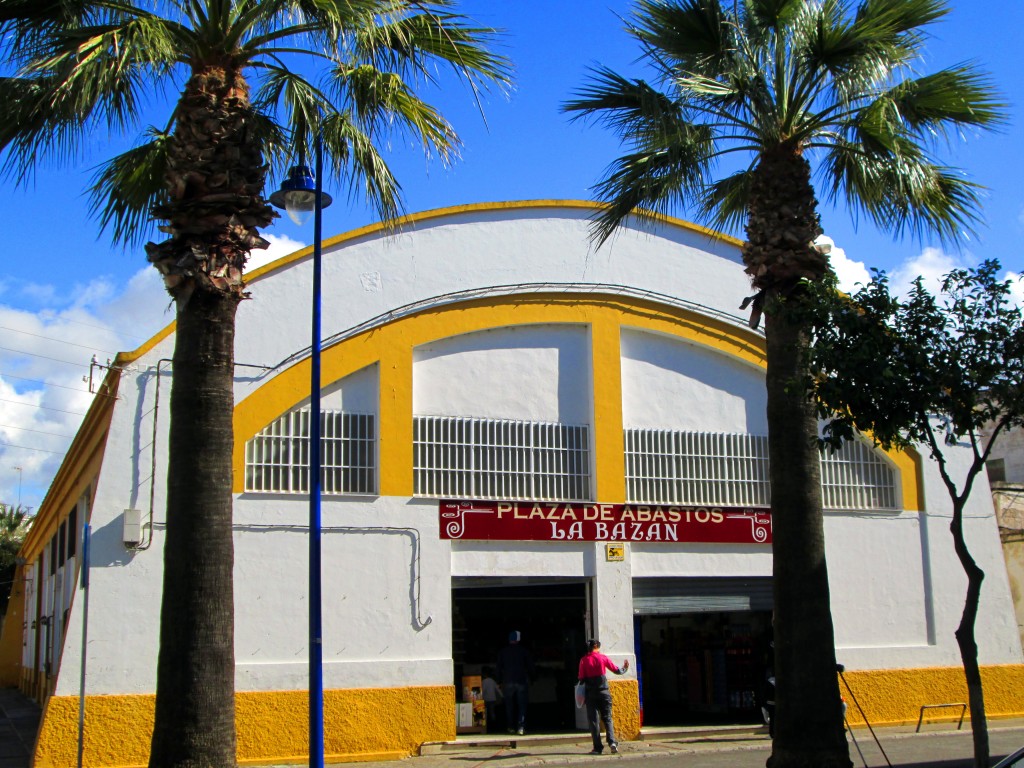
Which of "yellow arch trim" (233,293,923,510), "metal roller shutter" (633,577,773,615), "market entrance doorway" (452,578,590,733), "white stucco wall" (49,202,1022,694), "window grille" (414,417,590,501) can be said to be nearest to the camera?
"white stucco wall" (49,202,1022,694)

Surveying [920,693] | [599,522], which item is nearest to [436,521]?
[599,522]

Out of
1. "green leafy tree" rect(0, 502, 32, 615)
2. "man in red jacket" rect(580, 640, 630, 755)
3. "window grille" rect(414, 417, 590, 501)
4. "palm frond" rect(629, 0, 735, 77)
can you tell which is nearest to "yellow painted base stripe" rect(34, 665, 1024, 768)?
"man in red jacket" rect(580, 640, 630, 755)

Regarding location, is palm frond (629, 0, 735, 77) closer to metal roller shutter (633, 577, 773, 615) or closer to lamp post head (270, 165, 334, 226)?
lamp post head (270, 165, 334, 226)

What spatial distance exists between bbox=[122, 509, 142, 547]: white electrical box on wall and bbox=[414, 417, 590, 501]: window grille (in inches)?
160

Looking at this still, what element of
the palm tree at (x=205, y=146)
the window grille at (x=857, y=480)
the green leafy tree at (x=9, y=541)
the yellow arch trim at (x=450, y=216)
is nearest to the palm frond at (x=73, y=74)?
the palm tree at (x=205, y=146)

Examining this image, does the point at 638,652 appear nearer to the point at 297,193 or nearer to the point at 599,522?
the point at 599,522

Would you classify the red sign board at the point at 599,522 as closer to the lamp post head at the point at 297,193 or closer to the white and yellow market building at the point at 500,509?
the white and yellow market building at the point at 500,509

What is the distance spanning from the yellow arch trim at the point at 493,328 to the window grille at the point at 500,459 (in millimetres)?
293

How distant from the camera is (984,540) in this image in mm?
19828

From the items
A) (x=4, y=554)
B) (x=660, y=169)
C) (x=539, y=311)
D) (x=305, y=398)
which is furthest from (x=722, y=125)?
(x=4, y=554)

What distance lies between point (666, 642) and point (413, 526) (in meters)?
7.29

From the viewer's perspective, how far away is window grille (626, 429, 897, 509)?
59.8 feet

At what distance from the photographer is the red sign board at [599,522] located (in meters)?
16.8

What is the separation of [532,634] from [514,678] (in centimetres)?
239
